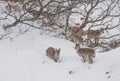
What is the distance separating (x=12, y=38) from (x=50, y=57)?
181 cm

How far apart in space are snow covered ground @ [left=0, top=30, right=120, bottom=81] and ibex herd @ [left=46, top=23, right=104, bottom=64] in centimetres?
13

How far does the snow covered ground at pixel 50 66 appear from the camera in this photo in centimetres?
720

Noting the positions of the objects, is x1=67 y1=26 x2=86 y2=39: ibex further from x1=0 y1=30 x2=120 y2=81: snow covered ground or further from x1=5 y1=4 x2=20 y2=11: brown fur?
x1=5 y1=4 x2=20 y2=11: brown fur

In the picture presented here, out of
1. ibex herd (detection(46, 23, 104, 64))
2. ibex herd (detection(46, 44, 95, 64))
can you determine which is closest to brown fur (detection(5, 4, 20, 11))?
ibex herd (detection(46, 23, 104, 64))

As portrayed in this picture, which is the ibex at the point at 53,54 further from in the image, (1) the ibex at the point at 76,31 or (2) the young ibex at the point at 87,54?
(1) the ibex at the point at 76,31

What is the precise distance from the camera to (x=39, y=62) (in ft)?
25.9

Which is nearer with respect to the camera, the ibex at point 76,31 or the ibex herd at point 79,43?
the ibex herd at point 79,43

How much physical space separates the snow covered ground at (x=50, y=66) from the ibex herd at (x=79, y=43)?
13 centimetres

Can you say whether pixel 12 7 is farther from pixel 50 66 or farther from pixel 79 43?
pixel 50 66

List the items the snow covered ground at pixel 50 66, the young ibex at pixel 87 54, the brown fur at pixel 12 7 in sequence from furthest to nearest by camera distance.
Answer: the brown fur at pixel 12 7 < the young ibex at pixel 87 54 < the snow covered ground at pixel 50 66

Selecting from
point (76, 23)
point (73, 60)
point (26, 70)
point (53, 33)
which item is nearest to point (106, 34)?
point (76, 23)

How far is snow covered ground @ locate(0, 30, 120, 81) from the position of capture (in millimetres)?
7195

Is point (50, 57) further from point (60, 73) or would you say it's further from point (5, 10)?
point (5, 10)

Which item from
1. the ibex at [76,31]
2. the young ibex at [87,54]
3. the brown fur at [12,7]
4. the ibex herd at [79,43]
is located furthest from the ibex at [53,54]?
the brown fur at [12,7]
